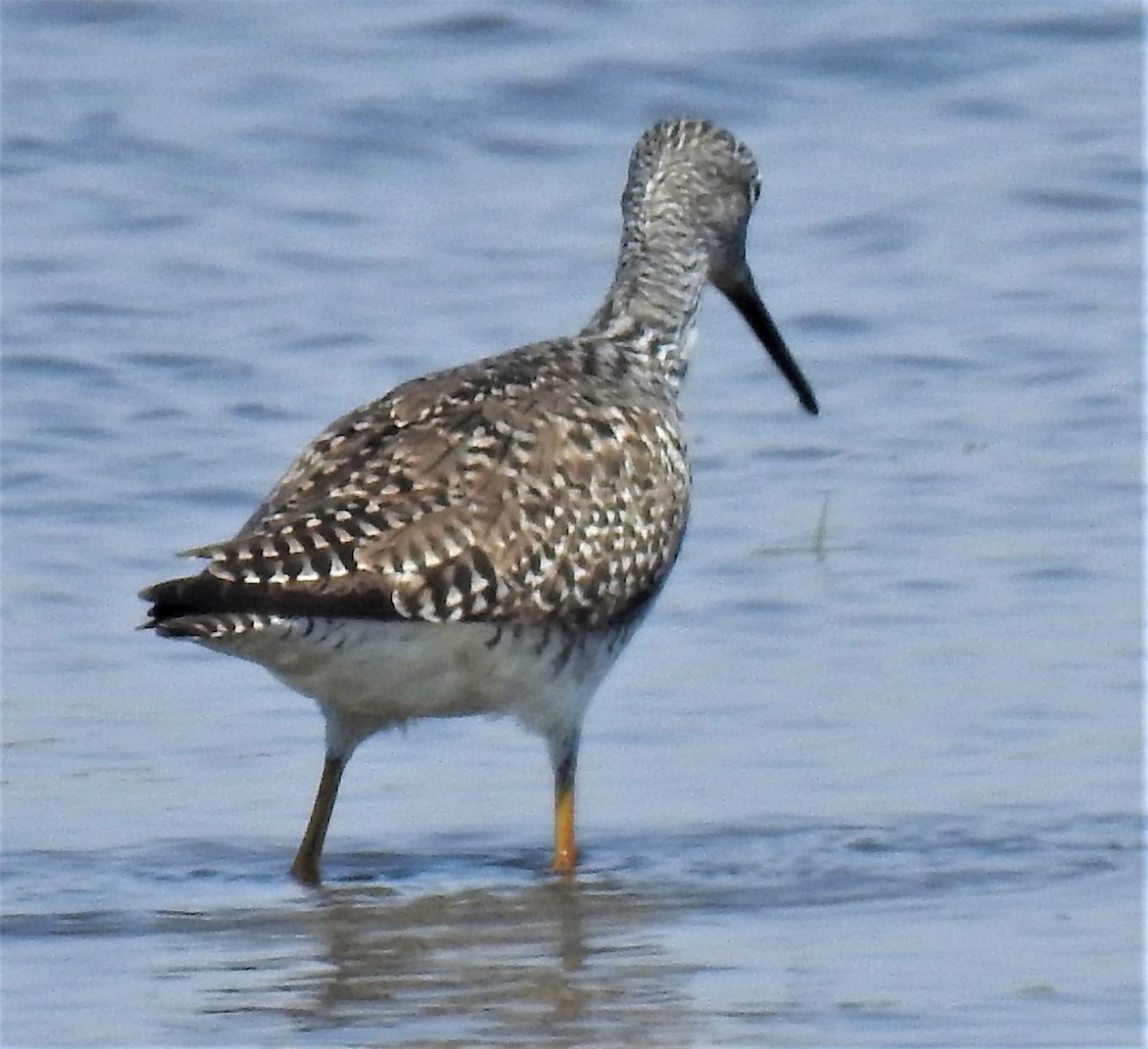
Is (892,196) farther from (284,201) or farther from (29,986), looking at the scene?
(29,986)

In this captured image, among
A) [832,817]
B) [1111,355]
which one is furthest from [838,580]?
[1111,355]

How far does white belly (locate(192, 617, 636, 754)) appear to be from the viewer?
7.82m

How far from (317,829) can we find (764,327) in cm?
300

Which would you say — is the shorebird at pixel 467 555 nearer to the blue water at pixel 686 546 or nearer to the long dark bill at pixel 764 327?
the blue water at pixel 686 546

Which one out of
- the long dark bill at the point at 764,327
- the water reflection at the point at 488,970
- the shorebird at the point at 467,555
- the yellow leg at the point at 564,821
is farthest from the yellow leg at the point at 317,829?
the long dark bill at the point at 764,327

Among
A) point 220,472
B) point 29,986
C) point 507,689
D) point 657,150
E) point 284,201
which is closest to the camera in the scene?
point 29,986

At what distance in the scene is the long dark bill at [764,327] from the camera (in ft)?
34.1

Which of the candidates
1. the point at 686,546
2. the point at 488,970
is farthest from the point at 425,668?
the point at 686,546

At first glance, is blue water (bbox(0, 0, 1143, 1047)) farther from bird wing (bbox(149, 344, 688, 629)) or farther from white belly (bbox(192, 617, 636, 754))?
bird wing (bbox(149, 344, 688, 629))

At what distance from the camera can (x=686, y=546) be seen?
1098 cm

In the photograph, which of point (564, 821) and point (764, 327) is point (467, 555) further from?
point (764, 327)

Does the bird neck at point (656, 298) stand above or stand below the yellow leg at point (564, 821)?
above

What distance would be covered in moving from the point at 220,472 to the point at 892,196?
473 cm

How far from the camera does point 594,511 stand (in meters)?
8.60
